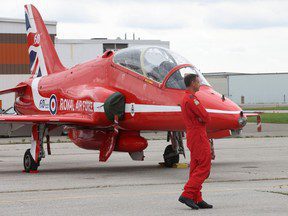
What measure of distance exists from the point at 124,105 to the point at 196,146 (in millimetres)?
6556

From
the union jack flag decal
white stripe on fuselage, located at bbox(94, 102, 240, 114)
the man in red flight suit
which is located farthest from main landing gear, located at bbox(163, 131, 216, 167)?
the man in red flight suit

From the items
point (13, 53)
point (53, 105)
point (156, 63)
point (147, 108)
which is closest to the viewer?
point (147, 108)

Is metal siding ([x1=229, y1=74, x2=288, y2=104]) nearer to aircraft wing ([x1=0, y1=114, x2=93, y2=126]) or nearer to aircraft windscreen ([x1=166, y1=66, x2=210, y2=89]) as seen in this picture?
aircraft wing ([x1=0, y1=114, x2=93, y2=126])

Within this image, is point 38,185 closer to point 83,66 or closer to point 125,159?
point 83,66

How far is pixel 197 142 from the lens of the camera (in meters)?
11.5

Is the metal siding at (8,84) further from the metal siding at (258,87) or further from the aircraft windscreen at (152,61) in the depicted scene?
the metal siding at (258,87)

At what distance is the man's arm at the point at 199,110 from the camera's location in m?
11.5

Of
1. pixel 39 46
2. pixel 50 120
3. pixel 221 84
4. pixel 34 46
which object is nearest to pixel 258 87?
pixel 221 84

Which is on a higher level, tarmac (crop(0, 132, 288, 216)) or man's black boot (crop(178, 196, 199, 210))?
man's black boot (crop(178, 196, 199, 210))

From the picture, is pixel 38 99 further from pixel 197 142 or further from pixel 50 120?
pixel 197 142

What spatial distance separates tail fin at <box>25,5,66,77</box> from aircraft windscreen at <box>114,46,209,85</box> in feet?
17.4

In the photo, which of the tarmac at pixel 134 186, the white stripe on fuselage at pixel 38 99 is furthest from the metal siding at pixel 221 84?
the white stripe on fuselage at pixel 38 99

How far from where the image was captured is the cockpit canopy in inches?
674

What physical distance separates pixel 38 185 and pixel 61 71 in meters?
7.73
